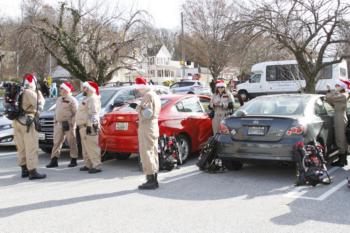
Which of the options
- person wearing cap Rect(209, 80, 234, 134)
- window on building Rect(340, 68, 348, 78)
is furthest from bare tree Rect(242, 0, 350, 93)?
window on building Rect(340, 68, 348, 78)

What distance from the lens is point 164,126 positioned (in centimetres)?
850

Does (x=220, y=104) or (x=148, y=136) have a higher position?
(x=220, y=104)

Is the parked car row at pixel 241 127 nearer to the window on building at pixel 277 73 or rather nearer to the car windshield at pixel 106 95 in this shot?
the car windshield at pixel 106 95

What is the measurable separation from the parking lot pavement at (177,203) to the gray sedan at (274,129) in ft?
1.52

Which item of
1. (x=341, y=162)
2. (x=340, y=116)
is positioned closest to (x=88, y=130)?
(x=340, y=116)

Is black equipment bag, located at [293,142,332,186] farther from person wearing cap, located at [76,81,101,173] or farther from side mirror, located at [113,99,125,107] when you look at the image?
side mirror, located at [113,99,125,107]

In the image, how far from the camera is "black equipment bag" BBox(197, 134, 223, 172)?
7918 mm

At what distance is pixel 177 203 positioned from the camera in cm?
595

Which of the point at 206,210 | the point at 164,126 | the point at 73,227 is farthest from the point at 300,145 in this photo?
the point at 73,227

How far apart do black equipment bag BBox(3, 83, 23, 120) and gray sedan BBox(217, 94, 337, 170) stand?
349cm

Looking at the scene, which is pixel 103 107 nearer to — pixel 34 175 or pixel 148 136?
pixel 34 175

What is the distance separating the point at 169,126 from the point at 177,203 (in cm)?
282

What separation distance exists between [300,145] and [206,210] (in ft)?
6.88

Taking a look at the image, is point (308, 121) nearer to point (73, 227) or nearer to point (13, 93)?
point (73, 227)
